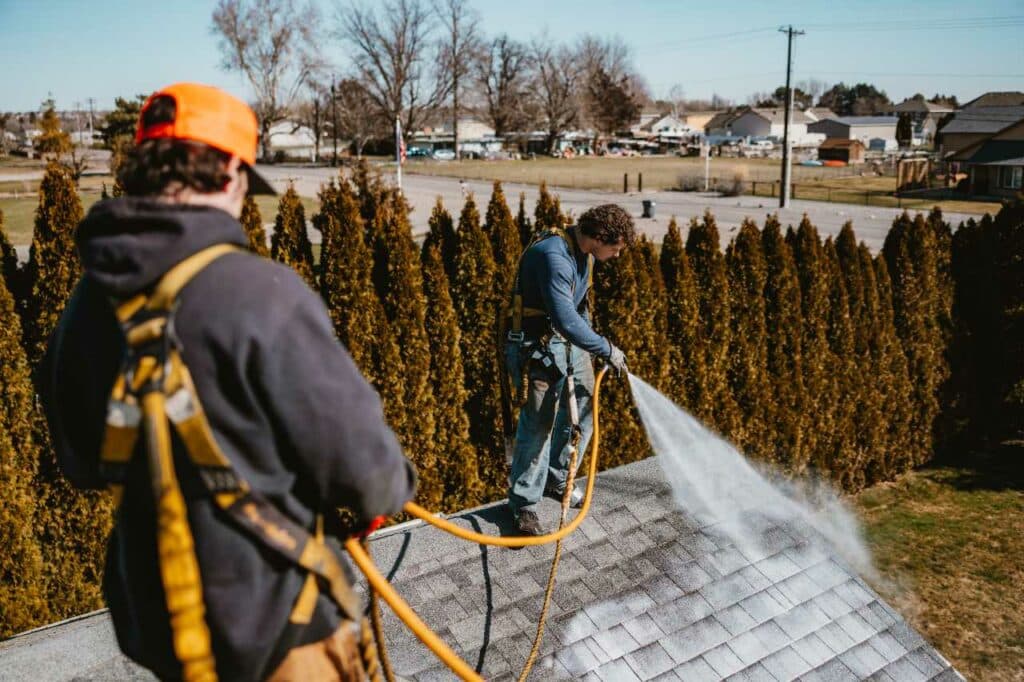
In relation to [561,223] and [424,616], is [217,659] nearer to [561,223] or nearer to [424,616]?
[424,616]

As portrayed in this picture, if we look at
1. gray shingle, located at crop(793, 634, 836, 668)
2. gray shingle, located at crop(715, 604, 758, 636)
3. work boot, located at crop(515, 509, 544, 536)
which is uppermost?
work boot, located at crop(515, 509, 544, 536)

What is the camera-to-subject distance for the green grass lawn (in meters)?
6.29

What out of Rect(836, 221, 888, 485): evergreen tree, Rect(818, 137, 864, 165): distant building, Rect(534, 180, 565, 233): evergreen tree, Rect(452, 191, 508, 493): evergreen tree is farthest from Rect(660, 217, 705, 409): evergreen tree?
Rect(818, 137, 864, 165): distant building

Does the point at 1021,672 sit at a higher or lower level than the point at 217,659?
lower

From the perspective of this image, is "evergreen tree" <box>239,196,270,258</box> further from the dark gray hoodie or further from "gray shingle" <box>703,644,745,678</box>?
the dark gray hoodie

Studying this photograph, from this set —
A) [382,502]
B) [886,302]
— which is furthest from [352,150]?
[382,502]

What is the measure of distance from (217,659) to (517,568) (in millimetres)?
3315

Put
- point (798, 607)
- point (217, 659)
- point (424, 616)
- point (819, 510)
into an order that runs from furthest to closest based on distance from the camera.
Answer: point (819, 510) → point (798, 607) → point (424, 616) → point (217, 659)

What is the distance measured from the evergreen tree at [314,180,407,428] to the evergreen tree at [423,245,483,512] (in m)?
0.44

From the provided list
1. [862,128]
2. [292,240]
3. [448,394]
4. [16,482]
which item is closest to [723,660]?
[448,394]

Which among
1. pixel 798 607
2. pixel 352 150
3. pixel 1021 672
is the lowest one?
pixel 1021 672

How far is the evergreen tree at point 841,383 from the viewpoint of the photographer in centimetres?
844

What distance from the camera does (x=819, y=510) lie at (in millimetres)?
8344

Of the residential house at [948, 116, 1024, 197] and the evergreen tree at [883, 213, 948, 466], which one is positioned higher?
the residential house at [948, 116, 1024, 197]
